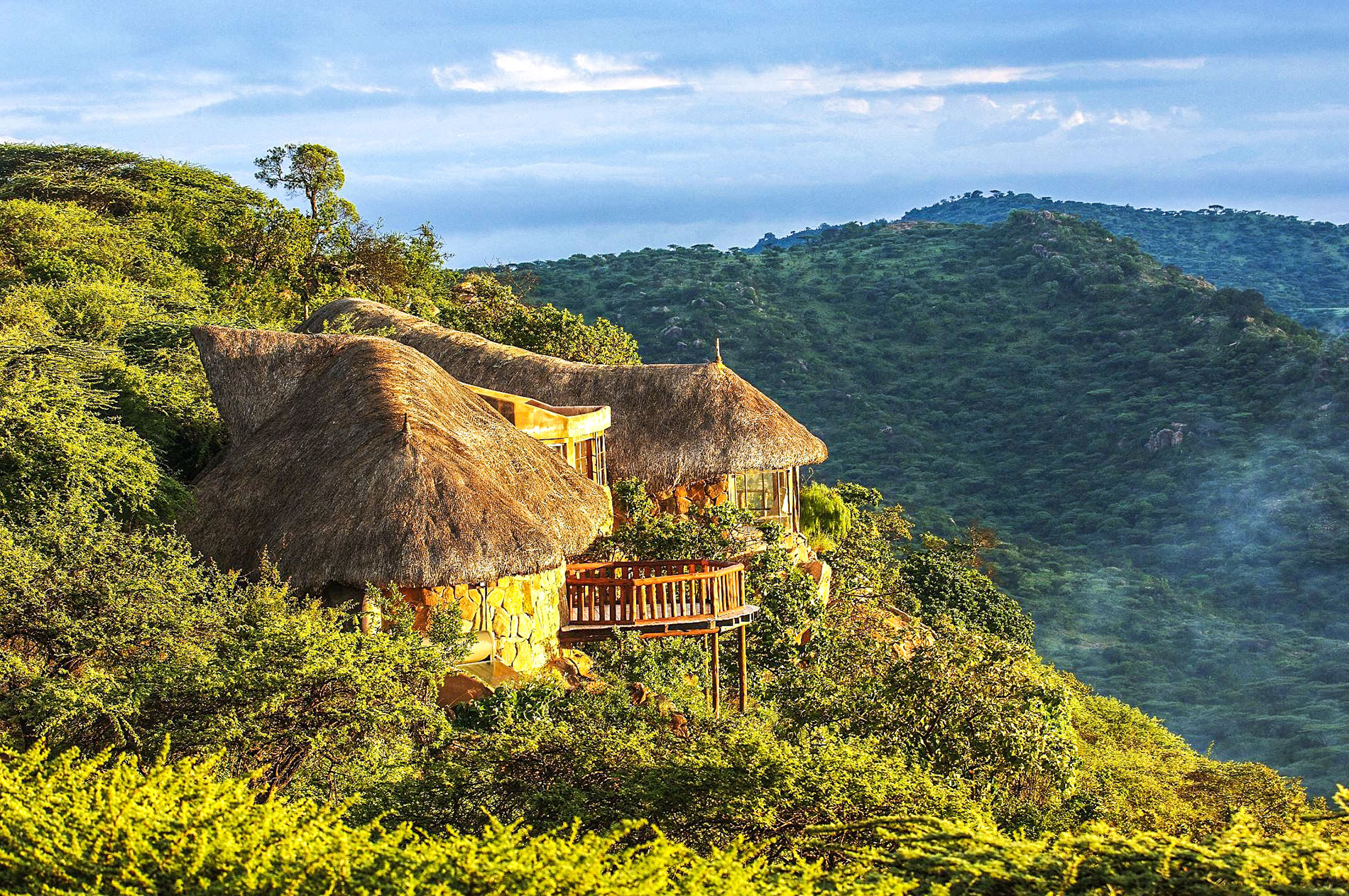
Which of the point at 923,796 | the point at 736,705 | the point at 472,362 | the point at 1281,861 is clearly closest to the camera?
the point at 1281,861

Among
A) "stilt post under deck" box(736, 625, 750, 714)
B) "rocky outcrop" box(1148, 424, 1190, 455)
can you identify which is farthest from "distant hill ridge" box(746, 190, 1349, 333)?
"stilt post under deck" box(736, 625, 750, 714)

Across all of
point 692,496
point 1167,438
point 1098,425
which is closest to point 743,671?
point 692,496

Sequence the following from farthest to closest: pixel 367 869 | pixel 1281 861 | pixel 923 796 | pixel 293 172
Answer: pixel 293 172 < pixel 923 796 < pixel 367 869 < pixel 1281 861

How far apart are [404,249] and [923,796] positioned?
88.6 ft

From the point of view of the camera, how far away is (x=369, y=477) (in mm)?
13102

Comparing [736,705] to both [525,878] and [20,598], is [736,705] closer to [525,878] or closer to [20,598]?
[20,598]

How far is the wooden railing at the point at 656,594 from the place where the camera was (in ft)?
46.3

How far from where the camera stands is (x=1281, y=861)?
5.44 m

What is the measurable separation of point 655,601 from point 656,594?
0.09 m

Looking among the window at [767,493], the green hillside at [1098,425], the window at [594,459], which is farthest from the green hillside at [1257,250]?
the window at [594,459]

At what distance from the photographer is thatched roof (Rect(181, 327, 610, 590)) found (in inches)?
496

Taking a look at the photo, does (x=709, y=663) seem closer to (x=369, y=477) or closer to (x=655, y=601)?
(x=655, y=601)

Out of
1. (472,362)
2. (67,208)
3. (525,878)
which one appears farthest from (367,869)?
(67,208)

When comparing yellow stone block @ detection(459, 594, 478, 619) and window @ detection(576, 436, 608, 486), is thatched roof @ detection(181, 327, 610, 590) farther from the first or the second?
window @ detection(576, 436, 608, 486)
